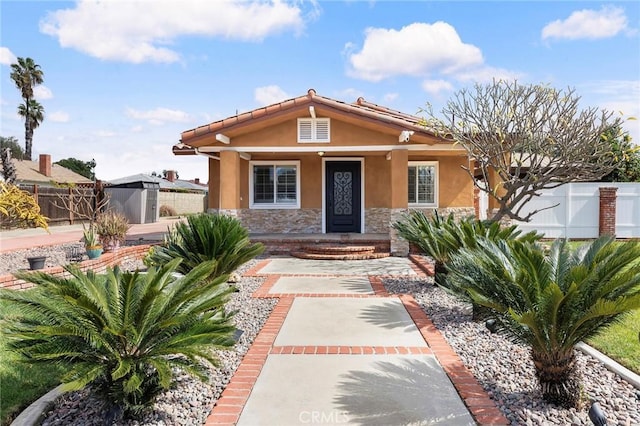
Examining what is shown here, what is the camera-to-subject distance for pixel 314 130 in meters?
13.5

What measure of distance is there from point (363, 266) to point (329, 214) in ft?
16.3

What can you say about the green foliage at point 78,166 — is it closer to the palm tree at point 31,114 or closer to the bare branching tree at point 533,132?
the palm tree at point 31,114

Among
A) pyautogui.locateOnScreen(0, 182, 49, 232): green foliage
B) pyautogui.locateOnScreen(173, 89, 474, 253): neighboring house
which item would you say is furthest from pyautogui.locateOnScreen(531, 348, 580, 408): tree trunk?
pyautogui.locateOnScreen(173, 89, 474, 253): neighboring house

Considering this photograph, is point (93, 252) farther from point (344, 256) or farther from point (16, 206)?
point (344, 256)

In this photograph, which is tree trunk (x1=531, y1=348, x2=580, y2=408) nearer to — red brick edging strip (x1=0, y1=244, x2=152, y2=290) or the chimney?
red brick edging strip (x1=0, y1=244, x2=152, y2=290)

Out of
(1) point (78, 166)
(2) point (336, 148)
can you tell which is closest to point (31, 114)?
(1) point (78, 166)

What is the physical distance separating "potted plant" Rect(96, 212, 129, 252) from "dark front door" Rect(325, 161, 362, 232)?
Result: 7.35 meters

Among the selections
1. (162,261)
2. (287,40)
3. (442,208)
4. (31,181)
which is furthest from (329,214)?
(31,181)

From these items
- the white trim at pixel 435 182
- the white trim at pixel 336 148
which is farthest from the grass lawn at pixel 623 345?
the white trim at pixel 435 182

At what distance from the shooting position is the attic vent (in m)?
13.4

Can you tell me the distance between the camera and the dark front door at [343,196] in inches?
637

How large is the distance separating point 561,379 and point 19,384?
5430 mm

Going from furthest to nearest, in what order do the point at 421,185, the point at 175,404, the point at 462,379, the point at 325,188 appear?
the point at 421,185
the point at 325,188
the point at 462,379
the point at 175,404

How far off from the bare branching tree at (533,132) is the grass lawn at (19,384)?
9796 millimetres
